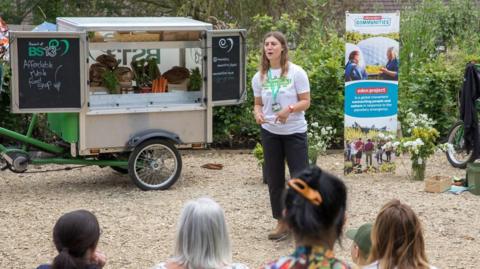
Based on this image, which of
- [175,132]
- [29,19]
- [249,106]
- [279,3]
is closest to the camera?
[175,132]

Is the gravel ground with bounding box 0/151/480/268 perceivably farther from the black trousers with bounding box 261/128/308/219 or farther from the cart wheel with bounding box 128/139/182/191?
the black trousers with bounding box 261/128/308/219

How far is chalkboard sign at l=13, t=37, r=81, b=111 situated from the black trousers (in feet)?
6.99

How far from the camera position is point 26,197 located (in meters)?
8.41

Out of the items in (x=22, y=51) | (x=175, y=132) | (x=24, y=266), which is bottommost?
(x=24, y=266)

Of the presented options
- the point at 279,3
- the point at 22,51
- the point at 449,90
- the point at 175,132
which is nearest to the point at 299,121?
the point at 175,132

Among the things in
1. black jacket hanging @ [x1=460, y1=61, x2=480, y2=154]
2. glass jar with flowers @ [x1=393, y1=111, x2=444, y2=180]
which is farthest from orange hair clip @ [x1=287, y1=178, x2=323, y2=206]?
black jacket hanging @ [x1=460, y1=61, x2=480, y2=154]

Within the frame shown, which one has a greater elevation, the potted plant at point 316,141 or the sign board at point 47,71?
the sign board at point 47,71

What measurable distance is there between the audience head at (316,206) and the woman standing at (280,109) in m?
3.63

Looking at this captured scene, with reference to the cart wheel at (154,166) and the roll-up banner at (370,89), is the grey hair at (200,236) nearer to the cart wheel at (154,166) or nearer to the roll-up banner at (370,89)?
the cart wheel at (154,166)

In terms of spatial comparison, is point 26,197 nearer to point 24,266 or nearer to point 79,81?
point 79,81

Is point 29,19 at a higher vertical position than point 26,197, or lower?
higher

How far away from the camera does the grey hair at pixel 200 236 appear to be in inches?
139

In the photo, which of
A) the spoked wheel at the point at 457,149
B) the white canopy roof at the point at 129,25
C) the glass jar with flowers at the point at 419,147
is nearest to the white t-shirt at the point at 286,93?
the white canopy roof at the point at 129,25

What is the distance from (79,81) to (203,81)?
121 centimetres
